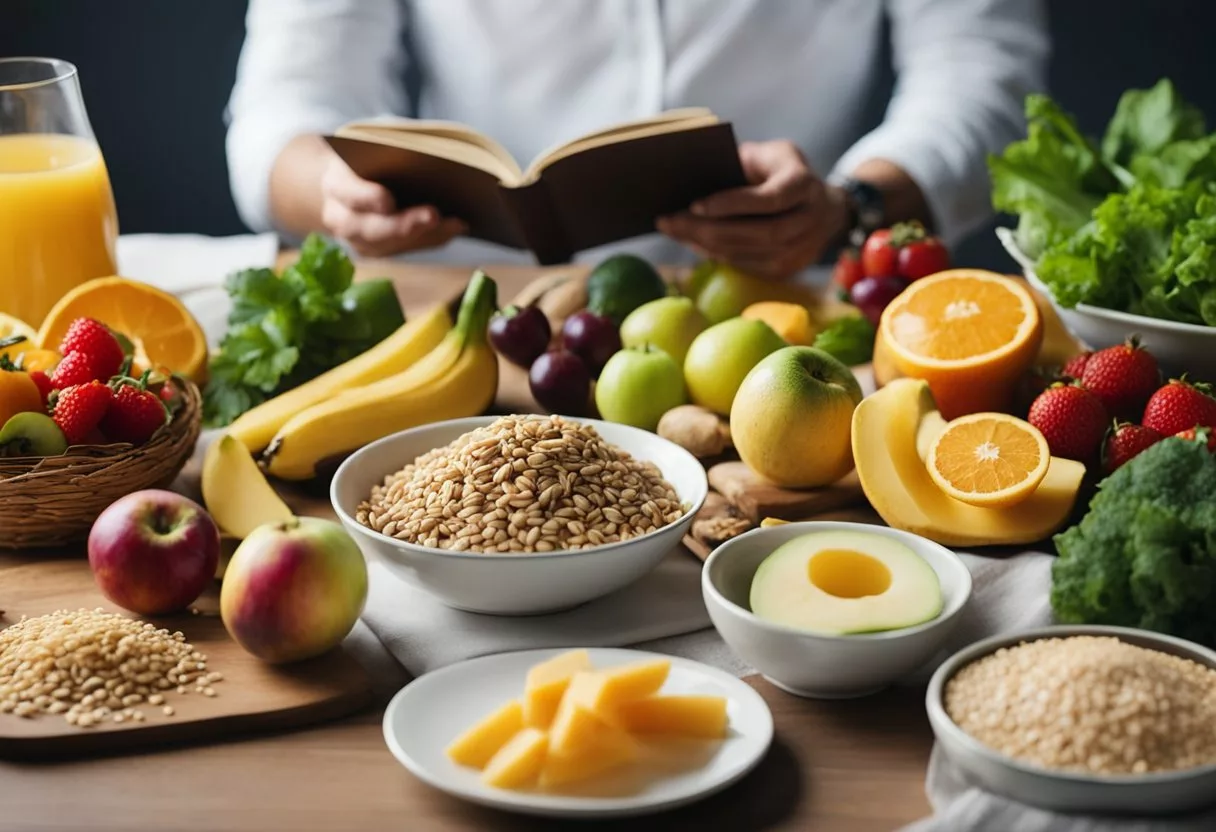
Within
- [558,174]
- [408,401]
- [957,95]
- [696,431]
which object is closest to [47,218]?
[408,401]

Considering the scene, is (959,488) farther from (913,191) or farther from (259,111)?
(259,111)

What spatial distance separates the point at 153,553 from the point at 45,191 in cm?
72

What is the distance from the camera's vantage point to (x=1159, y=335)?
1480mm

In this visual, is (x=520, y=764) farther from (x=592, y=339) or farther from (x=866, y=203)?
(x=866, y=203)

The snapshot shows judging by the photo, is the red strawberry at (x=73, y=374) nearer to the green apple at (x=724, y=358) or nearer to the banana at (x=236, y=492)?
the banana at (x=236, y=492)

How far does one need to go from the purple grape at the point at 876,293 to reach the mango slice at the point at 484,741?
3.72ft

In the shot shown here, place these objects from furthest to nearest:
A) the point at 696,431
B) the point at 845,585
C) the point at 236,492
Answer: the point at 696,431 < the point at 236,492 < the point at 845,585

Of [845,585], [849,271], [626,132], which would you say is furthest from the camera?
[849,271]

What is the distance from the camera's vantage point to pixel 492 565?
3.67 feet

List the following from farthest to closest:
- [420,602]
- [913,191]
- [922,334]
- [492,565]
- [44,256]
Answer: [913,191]
[44,256]
[922,334]
[420,602]
[492,565]

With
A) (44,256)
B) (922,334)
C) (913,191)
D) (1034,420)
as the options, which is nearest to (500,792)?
(1034,420)

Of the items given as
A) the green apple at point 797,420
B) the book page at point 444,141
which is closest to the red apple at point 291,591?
the green apple at point 797,420

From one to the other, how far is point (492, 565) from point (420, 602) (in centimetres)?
15

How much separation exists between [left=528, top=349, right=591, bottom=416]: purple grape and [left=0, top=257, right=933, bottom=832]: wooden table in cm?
66
